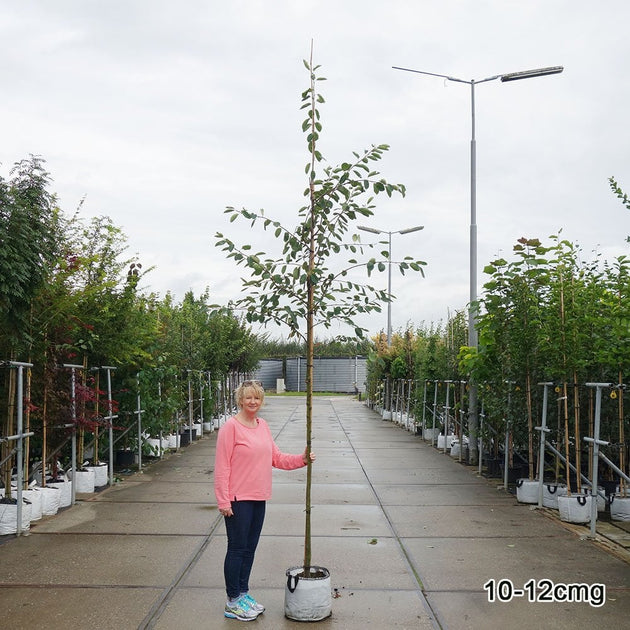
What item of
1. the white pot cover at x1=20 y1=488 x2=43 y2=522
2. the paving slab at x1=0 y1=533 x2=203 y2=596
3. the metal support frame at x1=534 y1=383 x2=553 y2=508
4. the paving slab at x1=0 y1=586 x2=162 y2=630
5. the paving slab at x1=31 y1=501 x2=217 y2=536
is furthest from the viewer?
the metal support frame at x1=534 y1=383 x2=553 y2=508

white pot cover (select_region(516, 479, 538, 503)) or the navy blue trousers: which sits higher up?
the navy blue trousers

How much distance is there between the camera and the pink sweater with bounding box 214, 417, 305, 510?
Answer: 470 centimetres

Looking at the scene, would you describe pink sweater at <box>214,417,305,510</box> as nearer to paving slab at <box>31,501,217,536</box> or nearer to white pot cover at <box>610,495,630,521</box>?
paving slab at <box>31,501,217,536</box>

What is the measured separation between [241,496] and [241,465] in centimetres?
20

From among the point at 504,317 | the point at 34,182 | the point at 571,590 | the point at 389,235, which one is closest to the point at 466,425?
the point at 504,317

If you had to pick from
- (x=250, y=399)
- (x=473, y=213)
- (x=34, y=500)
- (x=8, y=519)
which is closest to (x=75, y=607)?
(x=250, y=399)

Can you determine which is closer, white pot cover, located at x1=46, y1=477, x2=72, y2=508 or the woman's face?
the woman's face

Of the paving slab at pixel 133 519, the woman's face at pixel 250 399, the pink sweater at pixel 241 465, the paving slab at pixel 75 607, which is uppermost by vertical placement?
the woman's face at pixel 250 399

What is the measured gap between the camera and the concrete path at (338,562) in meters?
4.83

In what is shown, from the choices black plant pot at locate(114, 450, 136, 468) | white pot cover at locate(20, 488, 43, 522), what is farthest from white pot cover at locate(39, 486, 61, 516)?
black plant pot at locate(114, 450, 136, 468)

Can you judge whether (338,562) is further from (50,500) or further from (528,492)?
(528,492)

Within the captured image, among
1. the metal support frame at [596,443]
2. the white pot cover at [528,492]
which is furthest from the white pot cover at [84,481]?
the metal support frame at [596,443]

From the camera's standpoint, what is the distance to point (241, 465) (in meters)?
4.77

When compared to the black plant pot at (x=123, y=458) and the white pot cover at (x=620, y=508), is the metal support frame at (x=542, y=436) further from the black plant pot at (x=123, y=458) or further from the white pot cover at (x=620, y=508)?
the black plant pot at (x=123, y=458)
